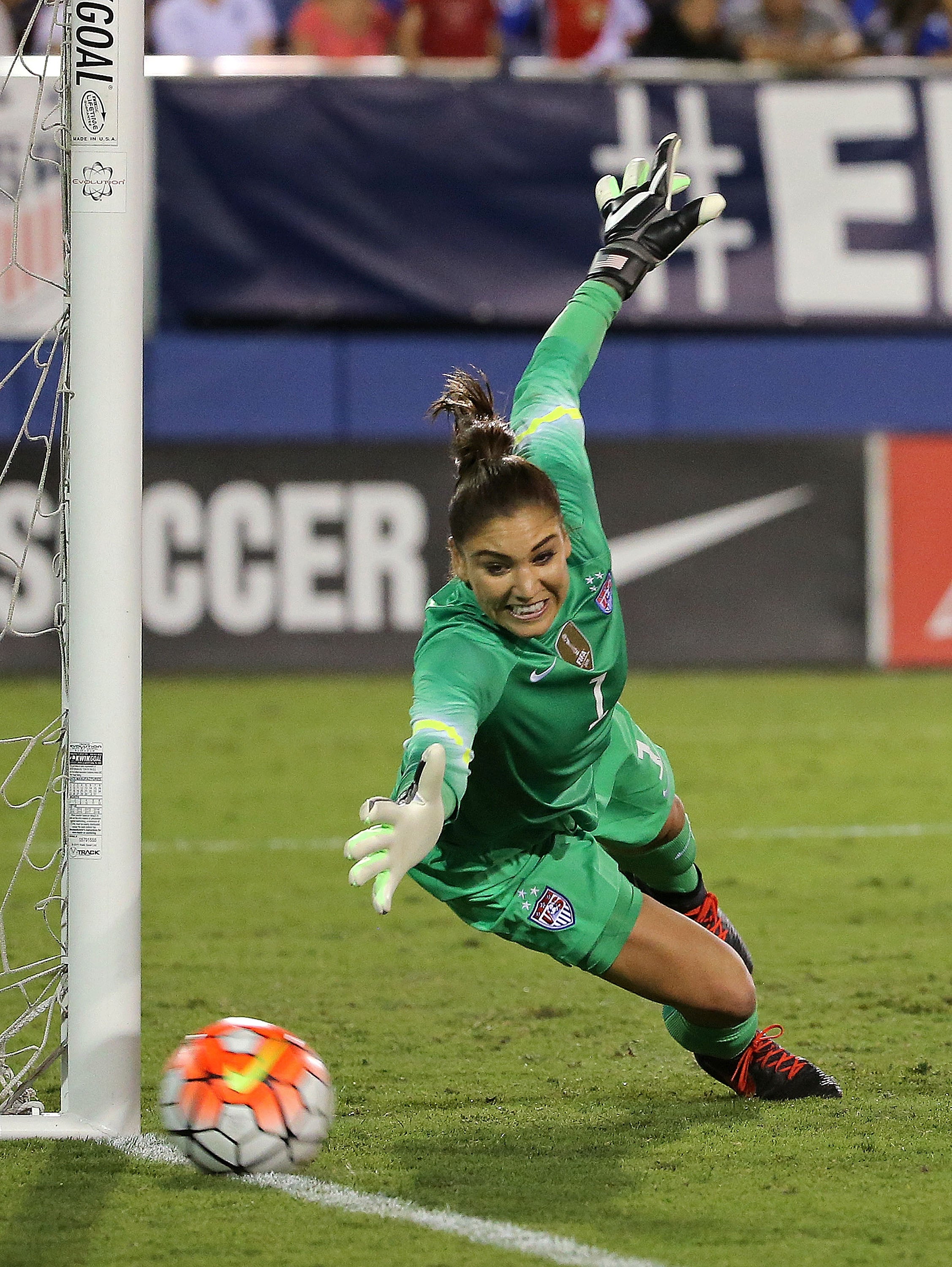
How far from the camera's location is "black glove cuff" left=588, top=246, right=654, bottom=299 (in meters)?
4.08

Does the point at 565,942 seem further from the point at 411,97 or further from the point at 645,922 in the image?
the point at 411,97

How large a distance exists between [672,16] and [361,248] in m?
2.89

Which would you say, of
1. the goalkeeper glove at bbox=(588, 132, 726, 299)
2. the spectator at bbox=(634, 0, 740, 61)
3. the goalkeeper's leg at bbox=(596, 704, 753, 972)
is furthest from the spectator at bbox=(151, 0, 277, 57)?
Answer: the goalkeeper's leg at bbox=(596, 704, 753, 972)

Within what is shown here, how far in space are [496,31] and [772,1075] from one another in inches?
427

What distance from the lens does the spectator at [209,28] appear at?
13102 millimetres

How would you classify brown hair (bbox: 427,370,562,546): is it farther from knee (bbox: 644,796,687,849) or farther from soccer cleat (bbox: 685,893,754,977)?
soccer cleat (bbox: 685,893,754,977)

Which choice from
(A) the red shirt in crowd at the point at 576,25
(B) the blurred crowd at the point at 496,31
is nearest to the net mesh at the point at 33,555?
(B) the blurred crowd at the point at 496,31

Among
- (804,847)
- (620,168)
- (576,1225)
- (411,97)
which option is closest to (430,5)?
(411,97)

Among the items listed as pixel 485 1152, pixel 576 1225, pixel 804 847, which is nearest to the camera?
pixel 576 1225

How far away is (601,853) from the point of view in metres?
3.78

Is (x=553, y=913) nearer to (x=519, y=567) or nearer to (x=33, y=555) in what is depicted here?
(x=519, y=567)

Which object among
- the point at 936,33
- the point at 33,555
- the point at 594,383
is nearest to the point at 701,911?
the point at 33,555

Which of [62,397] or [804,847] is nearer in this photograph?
[62,397]

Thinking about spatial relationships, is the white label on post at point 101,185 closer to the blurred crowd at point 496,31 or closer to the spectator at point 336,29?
the blurred crowd at point 496,31
